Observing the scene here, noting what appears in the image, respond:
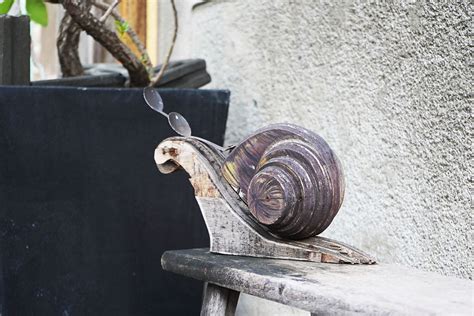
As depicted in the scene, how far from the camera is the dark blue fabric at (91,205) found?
6.41 feet

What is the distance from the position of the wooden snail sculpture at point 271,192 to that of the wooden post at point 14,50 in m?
0.61

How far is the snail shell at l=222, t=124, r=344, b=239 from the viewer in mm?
1476

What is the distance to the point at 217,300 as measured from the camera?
1.54 m

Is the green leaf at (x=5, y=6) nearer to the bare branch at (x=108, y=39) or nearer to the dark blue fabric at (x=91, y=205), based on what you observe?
the bare branch at (x=108, y=39)

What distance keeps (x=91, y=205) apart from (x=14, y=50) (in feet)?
1.50

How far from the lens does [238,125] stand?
2.61 metres

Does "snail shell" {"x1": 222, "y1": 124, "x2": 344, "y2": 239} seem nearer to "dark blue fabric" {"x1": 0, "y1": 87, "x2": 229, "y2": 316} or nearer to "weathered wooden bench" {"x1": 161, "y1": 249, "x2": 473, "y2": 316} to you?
"weathered wooden bench" {"x1": 161, "y1": 249, "x2": 473, "y2": 316}

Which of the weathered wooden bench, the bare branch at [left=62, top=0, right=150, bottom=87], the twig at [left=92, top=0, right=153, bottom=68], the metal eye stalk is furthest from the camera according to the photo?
the twig at [left=92, top=0, right=153, bottom=68]

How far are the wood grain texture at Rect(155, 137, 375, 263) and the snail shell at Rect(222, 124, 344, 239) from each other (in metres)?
0.03

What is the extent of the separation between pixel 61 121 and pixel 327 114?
2.28 feet

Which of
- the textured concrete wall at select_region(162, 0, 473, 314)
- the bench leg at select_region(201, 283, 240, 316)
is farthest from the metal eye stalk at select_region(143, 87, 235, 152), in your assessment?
the textured concrete wall at select_region(162, 0, 473, 314)

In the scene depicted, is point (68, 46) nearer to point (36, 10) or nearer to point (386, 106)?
point (36, 10)

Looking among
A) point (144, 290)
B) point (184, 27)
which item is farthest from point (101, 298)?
point (184, 27)

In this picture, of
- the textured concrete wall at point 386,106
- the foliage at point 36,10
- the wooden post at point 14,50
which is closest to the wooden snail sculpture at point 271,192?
the textured concrete wall at point 386,106
